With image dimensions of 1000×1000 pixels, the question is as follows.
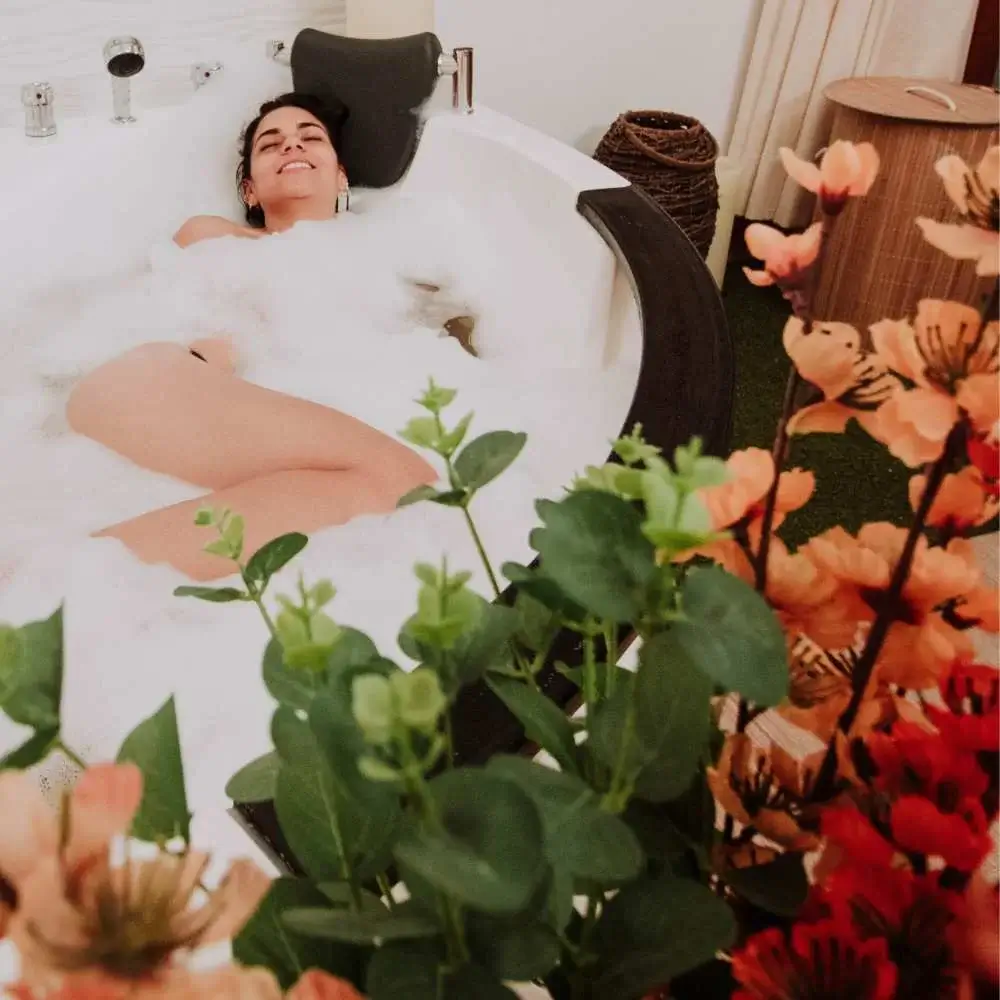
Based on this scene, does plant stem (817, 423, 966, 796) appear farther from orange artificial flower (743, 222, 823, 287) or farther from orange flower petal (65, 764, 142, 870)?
orange flower petal (65, 764, 142, 870)

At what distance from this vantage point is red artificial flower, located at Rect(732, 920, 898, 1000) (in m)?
0.24

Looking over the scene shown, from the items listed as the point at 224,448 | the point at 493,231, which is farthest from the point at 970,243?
the point at 493,231

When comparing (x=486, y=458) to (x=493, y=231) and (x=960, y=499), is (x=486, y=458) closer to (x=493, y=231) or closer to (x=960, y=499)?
(x=960, y=499)

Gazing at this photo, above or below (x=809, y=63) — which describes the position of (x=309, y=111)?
below

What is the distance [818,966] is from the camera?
0.82 ft

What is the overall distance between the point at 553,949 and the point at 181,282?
75.0 inches

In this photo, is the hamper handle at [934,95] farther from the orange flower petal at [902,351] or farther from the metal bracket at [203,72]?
the orange flower petal at [902,351]

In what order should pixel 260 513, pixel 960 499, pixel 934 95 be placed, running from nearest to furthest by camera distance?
pixel 960 499, pixel 260 513, pixel 934 95

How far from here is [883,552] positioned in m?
0.31

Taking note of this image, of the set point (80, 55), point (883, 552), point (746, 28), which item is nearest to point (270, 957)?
point (883, 552)

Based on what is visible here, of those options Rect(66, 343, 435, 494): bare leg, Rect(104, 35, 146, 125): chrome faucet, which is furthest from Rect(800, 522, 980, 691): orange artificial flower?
Rect(104, 35, 146, 125): chrome faucet

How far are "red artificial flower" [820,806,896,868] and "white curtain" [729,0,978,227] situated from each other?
8.33ft

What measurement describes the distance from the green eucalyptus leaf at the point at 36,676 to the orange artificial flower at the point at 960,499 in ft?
0.79

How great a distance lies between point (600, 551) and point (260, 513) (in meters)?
1.14
